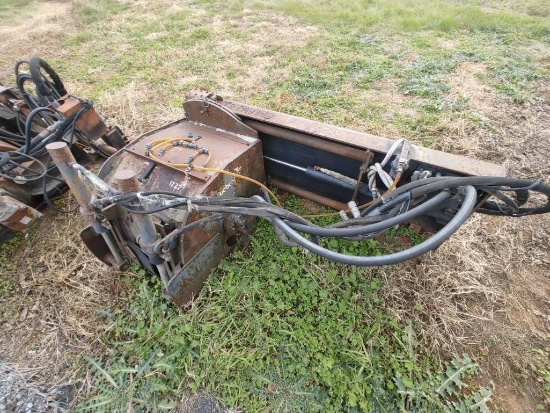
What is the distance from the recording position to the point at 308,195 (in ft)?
10.2

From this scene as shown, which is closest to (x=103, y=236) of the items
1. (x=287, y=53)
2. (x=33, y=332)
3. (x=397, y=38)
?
(x=33, y=332)

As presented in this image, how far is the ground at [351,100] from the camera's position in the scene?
244 cm

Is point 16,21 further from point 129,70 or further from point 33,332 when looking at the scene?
point 33,332

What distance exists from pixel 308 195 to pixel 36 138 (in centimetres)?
270

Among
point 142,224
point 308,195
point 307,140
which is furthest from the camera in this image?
point 308,195

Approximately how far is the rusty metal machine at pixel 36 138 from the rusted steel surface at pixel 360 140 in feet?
3.89

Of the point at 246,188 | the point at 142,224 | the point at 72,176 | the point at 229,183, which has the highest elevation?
the point at 72,176

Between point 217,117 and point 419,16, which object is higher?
point 217,117

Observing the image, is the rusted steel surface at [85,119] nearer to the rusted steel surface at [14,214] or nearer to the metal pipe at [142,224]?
the rusted steel surface at [14,214]

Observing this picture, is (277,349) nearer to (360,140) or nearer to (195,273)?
(195,273)

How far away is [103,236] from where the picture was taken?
7.71 feet

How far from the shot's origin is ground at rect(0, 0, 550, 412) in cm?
244

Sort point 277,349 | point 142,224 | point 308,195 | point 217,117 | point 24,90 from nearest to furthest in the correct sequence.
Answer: point 142,224
point 277,349
point 217,117
point 308,195
point 24,90

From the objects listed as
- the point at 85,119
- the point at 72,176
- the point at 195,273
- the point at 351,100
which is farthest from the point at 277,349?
the point at 351,100
